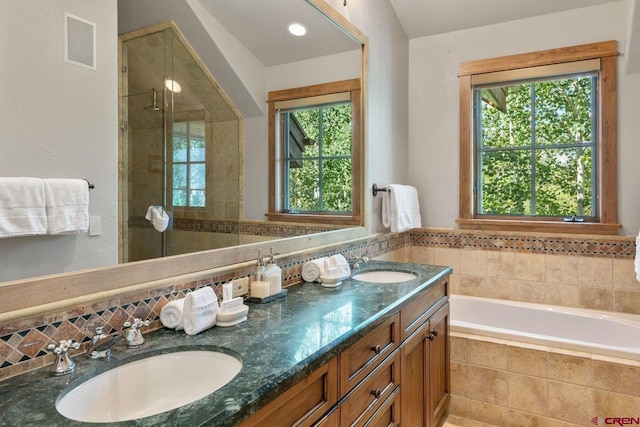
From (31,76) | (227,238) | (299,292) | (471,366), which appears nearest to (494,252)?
(471,366)

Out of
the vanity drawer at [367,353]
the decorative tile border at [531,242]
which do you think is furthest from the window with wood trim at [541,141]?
the vanity drawer at [367,353]

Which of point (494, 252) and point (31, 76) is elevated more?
point (31, 76)

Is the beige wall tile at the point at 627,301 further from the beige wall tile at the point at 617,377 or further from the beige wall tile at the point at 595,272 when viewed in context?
the beige wall tile at the point at 617,377

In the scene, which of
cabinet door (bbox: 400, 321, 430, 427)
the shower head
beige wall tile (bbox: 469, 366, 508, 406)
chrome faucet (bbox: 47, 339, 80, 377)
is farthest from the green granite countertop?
beige wall tile (bbox: 469, 366, 508, 406)

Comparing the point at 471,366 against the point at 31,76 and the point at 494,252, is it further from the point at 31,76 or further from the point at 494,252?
the point at 31,76

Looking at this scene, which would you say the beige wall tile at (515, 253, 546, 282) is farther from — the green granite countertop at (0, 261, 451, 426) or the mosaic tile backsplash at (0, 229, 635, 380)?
the green granite countertop at (0, 261, 451, 426)

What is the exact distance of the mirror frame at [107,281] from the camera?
92 centimetres

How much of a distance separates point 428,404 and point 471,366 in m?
0.56

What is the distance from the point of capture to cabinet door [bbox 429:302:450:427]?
2.03m

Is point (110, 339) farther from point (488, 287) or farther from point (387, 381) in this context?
point (488, 287)

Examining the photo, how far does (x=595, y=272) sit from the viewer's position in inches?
110

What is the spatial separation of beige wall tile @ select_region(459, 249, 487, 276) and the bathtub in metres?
0.21

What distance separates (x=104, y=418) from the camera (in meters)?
0.89

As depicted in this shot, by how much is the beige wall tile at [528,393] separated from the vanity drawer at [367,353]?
3.82ft
